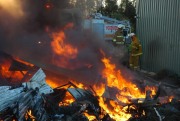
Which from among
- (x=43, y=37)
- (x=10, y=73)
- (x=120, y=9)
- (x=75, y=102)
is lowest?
(x=75, y=102)

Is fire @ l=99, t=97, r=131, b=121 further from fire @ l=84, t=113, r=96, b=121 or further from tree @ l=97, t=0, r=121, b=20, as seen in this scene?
tree @ l=97, t=0, r=121, b=20

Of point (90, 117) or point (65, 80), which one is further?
point (65, 80)

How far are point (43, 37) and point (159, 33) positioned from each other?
528 cm

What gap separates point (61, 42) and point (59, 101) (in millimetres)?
3147

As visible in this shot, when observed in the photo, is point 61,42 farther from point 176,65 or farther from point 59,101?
point 176,65

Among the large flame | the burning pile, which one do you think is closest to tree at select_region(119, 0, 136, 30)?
A: the burning pile

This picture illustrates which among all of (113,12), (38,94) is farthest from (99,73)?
(113,12)

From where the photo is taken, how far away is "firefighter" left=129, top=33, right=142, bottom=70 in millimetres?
13719

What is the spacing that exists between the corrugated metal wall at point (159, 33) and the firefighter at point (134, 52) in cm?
60

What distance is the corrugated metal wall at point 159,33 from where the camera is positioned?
12.6m

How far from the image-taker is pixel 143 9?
47.6 feet

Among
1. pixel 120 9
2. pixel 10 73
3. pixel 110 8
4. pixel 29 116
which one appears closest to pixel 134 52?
pixel 10 73

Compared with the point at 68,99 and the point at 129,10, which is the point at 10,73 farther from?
the point at 129,10

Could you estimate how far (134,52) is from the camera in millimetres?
14055
